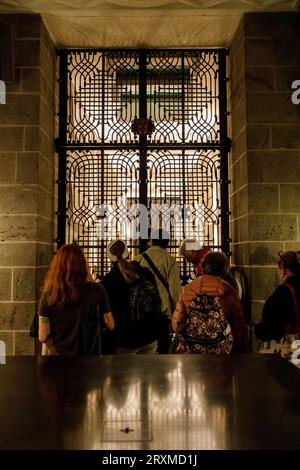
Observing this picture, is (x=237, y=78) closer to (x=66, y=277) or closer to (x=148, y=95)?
(x=148, y=95)

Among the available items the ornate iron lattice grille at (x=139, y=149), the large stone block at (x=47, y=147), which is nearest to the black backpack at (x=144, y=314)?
the ornate iron lattice grille at (x=139, y=149)

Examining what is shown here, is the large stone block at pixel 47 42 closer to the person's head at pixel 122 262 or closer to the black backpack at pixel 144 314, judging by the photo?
the person's head at pixel 122 262

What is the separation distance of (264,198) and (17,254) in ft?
7.79

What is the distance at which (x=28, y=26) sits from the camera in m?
3.91

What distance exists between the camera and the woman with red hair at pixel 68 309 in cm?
212

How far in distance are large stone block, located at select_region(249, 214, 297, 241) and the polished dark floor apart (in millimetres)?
2537

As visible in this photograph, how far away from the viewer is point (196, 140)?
444 centimetres

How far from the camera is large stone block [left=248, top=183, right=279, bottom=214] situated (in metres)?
3.81

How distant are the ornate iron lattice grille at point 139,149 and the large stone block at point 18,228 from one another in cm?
A: 64

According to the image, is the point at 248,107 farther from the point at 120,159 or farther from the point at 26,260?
the point at 26,260

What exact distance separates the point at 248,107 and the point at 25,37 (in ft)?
7.42

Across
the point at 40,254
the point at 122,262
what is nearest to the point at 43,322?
the point at 122,262
